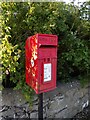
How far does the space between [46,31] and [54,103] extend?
109 centimetres

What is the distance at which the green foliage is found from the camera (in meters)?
2.84

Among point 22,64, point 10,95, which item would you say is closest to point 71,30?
point 22,64

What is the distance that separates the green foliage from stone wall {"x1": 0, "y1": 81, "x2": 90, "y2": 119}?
21cm

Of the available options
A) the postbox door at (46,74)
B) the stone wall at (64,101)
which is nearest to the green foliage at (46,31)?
the stone wall at (64,101)

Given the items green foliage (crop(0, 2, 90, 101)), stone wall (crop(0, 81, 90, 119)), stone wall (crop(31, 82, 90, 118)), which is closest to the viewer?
green foliage (crop(0, 2, 90, 101))

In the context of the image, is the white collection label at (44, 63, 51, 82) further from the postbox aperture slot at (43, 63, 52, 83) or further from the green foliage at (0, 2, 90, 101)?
the green foliage at (0, 2, 90, 101)

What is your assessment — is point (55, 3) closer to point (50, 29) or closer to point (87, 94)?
point (50, 29)

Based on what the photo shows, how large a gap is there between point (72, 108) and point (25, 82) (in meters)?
1.19

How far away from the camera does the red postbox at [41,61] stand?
2.45m

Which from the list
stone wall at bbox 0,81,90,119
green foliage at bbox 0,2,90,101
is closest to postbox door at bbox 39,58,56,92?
green foliage at bbox 0,2,90,101

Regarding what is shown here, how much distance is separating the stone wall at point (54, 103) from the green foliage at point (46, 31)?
0.21 m

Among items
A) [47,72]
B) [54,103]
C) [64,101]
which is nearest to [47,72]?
[47,72]

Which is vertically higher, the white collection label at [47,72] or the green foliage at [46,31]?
the green foliage at [46,31]

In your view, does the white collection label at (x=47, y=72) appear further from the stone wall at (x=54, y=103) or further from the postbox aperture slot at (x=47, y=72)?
the stone wall at (x=54, y=103)
